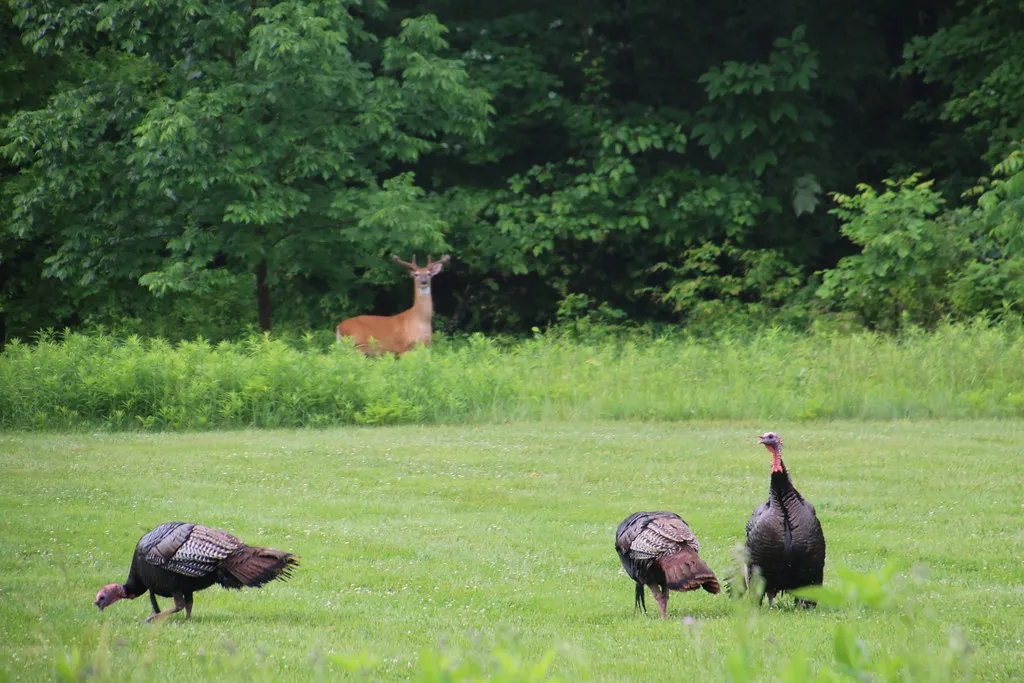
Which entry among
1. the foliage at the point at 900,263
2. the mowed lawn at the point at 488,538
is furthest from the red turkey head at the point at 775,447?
the foliage at the point at 900,263

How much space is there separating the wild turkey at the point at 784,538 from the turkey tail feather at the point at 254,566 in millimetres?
2403

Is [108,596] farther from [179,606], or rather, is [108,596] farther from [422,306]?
[422,306]

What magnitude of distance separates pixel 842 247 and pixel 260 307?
40.4ft

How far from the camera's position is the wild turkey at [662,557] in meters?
6.02

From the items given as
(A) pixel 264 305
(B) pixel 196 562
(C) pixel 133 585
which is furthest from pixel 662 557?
(A) pixel 264 305

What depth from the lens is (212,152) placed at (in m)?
20.0

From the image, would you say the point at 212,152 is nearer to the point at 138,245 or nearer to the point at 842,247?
the point at 138,245

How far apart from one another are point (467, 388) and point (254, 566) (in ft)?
29.5

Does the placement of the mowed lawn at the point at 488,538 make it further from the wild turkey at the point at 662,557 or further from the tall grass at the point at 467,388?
the tall grass at the point at 467,388

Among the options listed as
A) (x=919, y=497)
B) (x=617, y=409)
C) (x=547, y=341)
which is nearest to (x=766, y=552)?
(x=919, y=497)

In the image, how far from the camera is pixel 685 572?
601cm

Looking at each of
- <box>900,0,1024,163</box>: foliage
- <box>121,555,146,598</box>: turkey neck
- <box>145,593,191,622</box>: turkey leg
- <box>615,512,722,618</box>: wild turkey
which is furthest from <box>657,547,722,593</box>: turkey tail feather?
<box>900,0,1024,163</box>: foliage

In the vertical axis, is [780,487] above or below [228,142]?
below

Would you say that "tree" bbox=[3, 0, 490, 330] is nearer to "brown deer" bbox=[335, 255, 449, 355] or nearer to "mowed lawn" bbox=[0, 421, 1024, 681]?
"brown deer" bbox=[335, 255, 449, 355]
